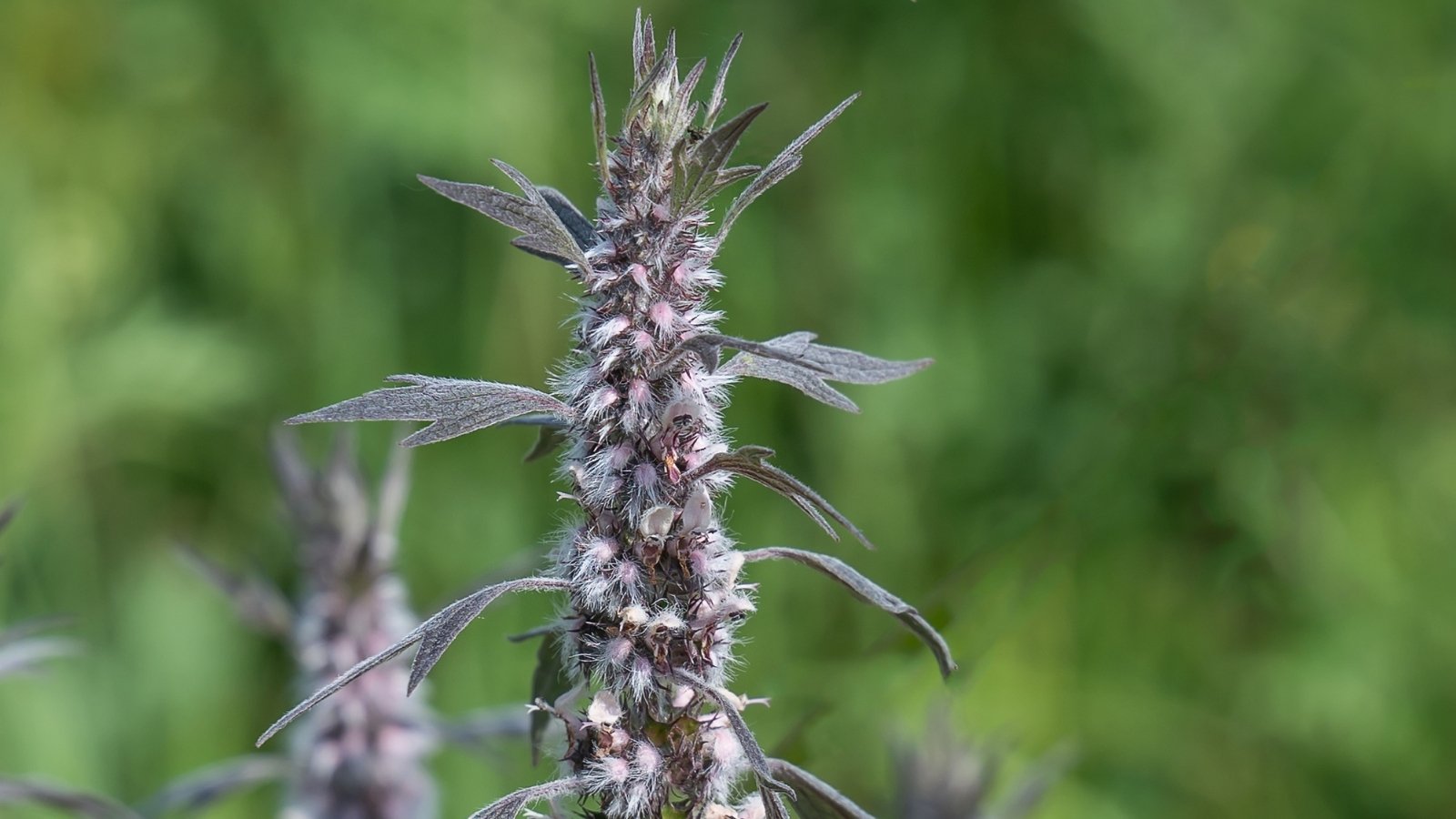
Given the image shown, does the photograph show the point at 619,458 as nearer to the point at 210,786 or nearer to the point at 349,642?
the point at 349,642

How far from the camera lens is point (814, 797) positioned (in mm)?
1427

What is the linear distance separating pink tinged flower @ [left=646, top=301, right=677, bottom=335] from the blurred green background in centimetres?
318

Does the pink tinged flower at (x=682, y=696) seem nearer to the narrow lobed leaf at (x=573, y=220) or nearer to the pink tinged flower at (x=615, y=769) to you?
the pink tinged flower at (x=615, y=769)

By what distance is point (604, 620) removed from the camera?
1385 mm

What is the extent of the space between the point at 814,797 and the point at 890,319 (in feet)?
13.0

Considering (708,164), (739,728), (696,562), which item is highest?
(708,164)

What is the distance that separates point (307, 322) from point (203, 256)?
1.96 ft

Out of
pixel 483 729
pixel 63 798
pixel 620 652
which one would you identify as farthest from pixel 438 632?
pixel 483 729

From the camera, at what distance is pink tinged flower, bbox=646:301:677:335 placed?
4.45 ft

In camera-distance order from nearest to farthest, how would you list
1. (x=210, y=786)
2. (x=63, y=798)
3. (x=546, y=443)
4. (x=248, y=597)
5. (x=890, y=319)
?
(x=546, y=443), (x=63, y=798), (x=210, y=786), (x=248, y=597), (x=890, y=319)

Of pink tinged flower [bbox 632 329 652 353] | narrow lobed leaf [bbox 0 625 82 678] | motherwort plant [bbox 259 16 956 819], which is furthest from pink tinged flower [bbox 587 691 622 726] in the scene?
narrow lobed leaf [bbox 0 625 82 678]

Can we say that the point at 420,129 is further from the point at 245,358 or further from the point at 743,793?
the point at 743,793

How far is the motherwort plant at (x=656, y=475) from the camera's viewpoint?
1340 millimetres

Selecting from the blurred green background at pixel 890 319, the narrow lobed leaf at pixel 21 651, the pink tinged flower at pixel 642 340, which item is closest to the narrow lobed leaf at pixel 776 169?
the pink tinged flower at pixel 642 340
